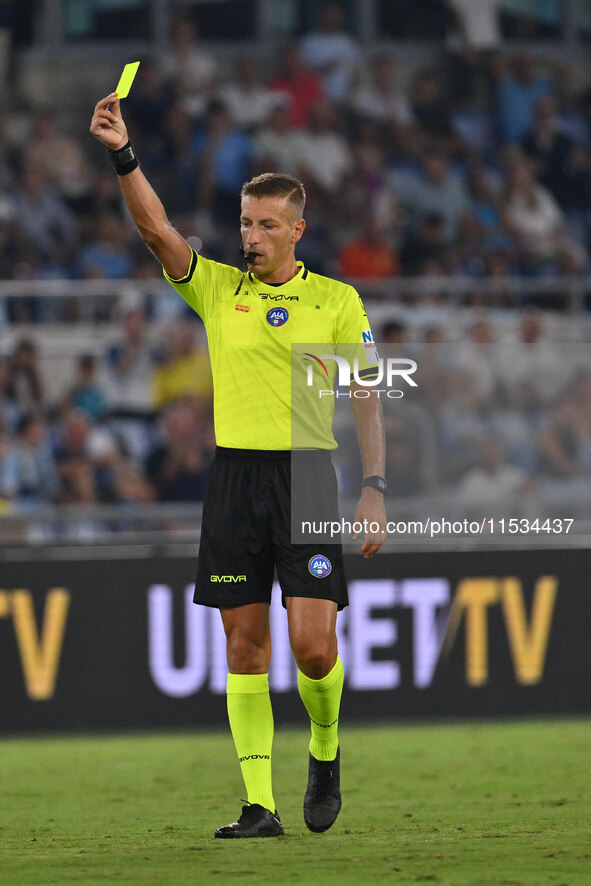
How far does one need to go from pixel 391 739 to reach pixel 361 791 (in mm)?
1881

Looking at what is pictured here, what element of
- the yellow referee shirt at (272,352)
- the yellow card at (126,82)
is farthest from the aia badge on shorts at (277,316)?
the yellow card at (126,82)

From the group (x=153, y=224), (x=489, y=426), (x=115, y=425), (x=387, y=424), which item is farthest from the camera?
(x=115, y=425)

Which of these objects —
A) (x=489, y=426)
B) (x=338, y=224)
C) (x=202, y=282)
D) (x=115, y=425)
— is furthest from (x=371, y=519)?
(x=338, y=224)

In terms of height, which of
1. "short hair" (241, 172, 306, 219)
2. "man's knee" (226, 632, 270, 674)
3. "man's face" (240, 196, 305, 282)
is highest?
"short hair" (241, 172, 306, 219)

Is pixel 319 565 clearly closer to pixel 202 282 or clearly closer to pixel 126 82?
pixel 202 282

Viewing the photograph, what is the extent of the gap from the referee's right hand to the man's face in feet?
1.65

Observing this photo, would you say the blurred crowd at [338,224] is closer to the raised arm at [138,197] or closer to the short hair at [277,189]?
the short hair at [277,189]

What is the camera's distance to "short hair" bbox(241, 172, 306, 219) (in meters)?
5.20

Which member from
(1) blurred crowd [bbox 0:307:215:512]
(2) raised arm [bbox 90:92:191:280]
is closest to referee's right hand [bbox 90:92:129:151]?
(2) raised arm [bbox 90:92:191:280]

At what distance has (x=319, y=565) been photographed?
5.13m

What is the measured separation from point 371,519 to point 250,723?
82cm

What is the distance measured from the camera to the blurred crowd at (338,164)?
12.8 metres

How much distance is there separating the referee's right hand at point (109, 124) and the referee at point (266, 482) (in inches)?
7.9

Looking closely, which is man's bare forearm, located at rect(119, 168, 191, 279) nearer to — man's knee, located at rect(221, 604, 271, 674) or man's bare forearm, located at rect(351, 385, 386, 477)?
man's bare forearm, located at rect(351, 385, 386, 477)
